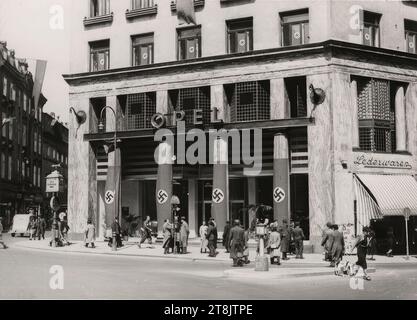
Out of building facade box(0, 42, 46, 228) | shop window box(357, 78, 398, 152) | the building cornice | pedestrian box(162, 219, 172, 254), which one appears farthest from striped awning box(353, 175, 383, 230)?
building facade box(0, 42, 46, 228)

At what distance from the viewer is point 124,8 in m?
38.5

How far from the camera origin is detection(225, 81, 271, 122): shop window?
34.1m

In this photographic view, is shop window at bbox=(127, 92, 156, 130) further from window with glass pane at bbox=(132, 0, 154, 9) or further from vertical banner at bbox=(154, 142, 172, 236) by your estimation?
window with glass pane at bbox=(132, 0, 154, 9)

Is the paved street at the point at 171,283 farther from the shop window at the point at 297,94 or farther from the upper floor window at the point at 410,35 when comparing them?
the upper floor window at the point at 410,35

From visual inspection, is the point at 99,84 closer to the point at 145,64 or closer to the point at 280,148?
the point at 145,64

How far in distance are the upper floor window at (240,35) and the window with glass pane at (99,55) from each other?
855 centimetres

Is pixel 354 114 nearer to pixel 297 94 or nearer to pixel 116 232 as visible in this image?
pixel 297 94

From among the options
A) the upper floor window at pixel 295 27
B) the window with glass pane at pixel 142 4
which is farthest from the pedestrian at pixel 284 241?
the window with glass pane at pixel 142 4

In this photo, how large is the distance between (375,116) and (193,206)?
11663 millimetres

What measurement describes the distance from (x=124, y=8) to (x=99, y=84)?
4.93 m

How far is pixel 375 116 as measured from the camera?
3319 centimetres

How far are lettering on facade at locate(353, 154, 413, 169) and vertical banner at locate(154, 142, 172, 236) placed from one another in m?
10.8

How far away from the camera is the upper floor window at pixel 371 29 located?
1323 inches
